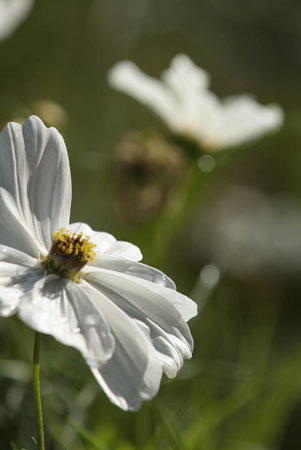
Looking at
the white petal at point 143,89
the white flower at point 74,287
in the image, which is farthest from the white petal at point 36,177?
the white petal at point 143,89

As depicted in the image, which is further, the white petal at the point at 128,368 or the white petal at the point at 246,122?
the white petal at the point at 246,122

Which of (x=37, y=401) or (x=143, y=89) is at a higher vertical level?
(x=143, y=89)

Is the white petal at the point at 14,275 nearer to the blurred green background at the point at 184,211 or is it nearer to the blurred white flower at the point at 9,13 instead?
the blurred green background at the point at 184,211

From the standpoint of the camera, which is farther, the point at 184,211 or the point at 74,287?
the point at 184,211

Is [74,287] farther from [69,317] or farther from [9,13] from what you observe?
[9,13]

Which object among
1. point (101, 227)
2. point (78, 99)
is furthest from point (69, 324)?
point (78, 99)

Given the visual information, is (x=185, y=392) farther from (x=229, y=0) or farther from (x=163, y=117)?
(x=229, y=0)

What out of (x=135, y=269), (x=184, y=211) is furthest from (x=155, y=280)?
(x=184, y=211)
